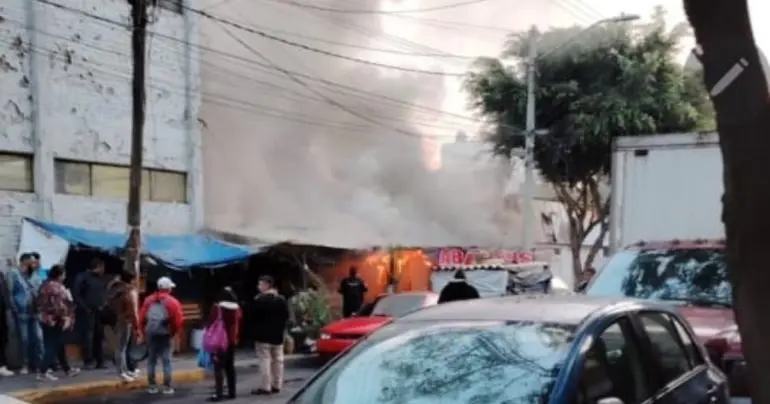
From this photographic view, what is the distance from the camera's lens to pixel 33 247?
13.7 metres

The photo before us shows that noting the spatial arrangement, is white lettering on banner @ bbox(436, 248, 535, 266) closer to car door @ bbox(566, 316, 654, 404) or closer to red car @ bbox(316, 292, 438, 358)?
red car @ bbox(316, 292, 438, 358)

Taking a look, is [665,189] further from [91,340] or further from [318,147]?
[318,147]

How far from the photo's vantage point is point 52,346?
40.5ft

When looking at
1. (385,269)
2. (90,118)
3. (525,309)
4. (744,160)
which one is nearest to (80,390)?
(90,118)

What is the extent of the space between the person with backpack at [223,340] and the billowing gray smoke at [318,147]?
6.98 metres

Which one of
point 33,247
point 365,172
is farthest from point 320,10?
point 33,247

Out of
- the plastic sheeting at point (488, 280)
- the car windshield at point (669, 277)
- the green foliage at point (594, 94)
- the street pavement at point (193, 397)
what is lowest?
the street pavement at point (193, 397)

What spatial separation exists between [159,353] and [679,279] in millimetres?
6321

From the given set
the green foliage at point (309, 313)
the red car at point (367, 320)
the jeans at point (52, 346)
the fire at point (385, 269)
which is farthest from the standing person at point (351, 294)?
the jeans at point (52, 346)

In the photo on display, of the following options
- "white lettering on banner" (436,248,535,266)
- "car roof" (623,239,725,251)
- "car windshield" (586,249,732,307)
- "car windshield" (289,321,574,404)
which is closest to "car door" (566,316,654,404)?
"car windshield" (289,321,574,404)

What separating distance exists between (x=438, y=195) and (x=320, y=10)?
7.12m

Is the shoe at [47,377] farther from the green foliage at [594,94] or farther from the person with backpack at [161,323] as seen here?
the green foliage at [594,94]

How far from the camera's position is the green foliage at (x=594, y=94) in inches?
965

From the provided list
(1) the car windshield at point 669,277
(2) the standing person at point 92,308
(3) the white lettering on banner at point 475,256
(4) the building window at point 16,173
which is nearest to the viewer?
(1) the car windshield at point 669,277
